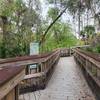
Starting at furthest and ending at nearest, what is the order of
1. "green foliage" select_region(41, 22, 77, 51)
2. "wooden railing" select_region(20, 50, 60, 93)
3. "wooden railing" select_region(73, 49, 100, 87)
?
"green foliage" select_region(41, 22, 77, 51), "wooden railing" select_region(20, 50, 60, 93), "wooden railing" select_region(73, 49, 100, 87)

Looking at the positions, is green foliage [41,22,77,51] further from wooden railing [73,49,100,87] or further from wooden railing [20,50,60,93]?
wooden railing [20,50,60,93]

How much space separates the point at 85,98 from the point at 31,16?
10.5 m

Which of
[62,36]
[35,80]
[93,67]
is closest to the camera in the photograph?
[93,67]

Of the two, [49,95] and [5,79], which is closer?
[5,79]

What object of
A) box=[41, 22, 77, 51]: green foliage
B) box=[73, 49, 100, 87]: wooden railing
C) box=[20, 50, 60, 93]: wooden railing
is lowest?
box=[20, 50, 60, 93]: wooden railing

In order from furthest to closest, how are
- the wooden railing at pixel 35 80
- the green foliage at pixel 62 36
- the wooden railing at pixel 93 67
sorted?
the green foliage at pixel 62 36 < the wooden railing at pixel 35 80 < the wooden railing at pixel 93 67

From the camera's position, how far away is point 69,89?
7.88 metres

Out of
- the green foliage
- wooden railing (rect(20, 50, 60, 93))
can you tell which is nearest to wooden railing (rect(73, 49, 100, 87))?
wooden railing (rect(20, 50, 60, 93))

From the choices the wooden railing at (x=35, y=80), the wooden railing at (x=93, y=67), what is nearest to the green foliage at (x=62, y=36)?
the wooden railing at (x=93, y=67)

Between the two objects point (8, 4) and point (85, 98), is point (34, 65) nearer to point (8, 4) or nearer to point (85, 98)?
point (85, 98)

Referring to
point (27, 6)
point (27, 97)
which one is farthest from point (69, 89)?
point (27, 6)

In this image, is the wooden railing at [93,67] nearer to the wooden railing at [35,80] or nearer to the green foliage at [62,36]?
the wooden railing at [35,80]

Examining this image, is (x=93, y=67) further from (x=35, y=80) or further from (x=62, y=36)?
(x=62, y=36)

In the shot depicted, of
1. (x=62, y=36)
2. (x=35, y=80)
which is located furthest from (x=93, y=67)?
(x=62, y=36)
